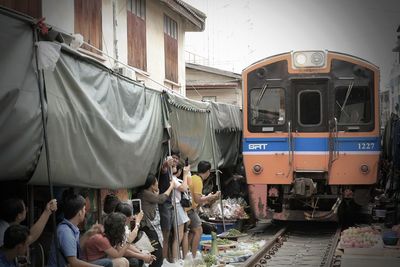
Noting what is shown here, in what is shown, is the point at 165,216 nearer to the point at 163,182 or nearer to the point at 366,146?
the point at 163,182

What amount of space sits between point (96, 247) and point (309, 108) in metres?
6.97

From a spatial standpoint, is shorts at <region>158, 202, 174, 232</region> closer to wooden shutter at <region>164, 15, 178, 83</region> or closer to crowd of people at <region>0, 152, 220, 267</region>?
crowd of people at <region>0, 152, 220, 267</region>

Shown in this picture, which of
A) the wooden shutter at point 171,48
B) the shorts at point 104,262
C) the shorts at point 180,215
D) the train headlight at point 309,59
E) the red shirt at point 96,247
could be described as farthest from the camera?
the wooden shutter at point 171,48

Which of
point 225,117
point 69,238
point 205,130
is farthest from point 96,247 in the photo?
point 225,117

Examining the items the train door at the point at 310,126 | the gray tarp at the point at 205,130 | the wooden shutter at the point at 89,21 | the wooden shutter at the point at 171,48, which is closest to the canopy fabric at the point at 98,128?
the gray tarp at the point at 205,130

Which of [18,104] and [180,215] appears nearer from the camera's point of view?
[18,104]

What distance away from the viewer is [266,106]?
39.2ft

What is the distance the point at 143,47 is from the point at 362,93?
435cm

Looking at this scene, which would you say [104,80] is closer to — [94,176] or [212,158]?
[94,176]

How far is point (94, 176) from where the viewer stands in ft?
19.9

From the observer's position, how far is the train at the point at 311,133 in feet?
37.5

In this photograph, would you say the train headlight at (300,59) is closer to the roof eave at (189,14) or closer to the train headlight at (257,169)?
the train headlight at (257,169)

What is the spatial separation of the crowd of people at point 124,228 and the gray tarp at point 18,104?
35 centimetres

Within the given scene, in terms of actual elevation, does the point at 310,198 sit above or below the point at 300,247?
above
